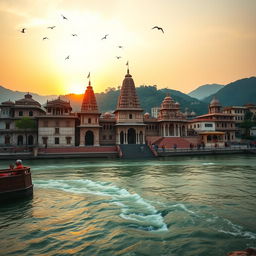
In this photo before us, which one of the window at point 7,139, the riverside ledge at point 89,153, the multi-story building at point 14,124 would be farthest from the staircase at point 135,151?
the window at point 7,139

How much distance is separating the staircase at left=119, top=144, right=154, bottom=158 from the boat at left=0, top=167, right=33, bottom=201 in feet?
90.2

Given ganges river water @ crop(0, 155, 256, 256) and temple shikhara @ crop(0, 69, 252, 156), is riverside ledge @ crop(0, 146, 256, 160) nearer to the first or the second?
temple shikhara @ crop(0, 69, 252, 156)

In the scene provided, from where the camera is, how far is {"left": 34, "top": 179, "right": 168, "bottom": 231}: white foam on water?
339 inches

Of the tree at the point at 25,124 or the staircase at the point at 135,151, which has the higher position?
the tree at the point at 25,124

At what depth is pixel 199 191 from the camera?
13.9 m

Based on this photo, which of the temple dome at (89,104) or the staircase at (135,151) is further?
the temple dome at (89,104)

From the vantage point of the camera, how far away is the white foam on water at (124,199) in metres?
8.60

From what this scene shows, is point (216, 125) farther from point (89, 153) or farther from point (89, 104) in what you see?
point (89, 153)

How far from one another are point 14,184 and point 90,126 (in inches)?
1483

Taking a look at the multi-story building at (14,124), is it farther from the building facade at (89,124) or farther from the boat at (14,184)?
the boat at (14,184)

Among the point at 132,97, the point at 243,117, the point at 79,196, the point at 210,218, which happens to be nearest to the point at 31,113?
the point at 132,97

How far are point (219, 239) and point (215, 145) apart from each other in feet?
151

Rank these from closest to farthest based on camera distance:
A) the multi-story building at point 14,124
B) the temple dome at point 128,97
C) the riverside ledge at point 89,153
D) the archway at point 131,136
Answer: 1. the riverside ledge at point 89,153
2. the multi-story building at point 14,124
3. the temple dome at point 128,97
4. the archway at point 131,136

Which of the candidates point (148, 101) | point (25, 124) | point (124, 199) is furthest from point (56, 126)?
point (148, 101)
